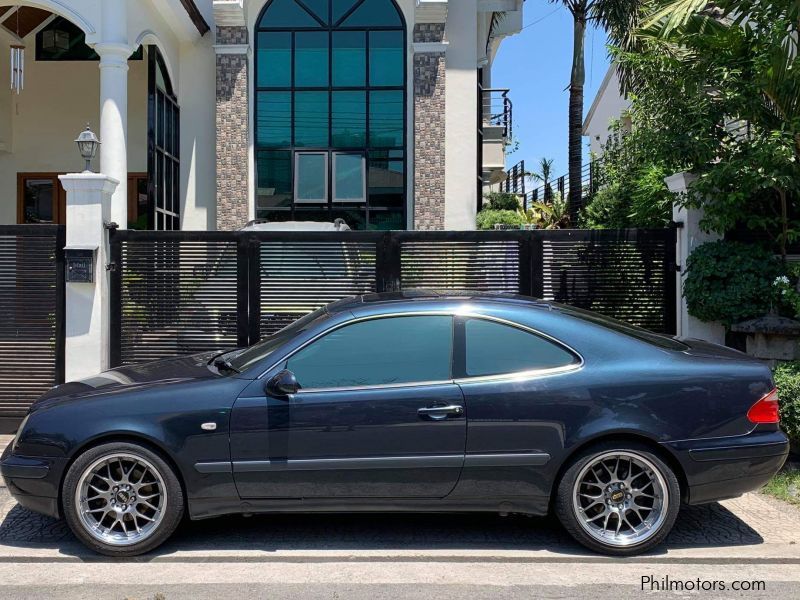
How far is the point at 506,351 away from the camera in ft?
16.1

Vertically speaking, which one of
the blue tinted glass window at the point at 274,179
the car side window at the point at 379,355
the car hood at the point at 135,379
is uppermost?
the blue tinted glass window at the point at 274,179

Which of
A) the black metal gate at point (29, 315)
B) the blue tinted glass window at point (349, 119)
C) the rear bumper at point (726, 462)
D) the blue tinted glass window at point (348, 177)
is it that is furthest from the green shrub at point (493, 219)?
the rear bumper at point (726, 462)

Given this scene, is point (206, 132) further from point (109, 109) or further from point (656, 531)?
point (656, 531)

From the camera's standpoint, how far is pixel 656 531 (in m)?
4.73

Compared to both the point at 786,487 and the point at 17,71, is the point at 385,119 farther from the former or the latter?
the point at 786,487

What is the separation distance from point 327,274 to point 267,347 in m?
2.79

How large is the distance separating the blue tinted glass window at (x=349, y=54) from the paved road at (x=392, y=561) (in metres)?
10.7

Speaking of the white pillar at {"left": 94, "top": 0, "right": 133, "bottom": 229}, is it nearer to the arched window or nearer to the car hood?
the arched window

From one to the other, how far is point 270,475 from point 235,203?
409 inches

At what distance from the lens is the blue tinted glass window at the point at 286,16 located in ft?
47.4

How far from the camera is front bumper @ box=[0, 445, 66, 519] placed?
4.72m

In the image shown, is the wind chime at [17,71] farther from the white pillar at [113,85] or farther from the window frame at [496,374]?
the window frame at [496,374]

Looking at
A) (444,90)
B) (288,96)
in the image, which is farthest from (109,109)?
(444,90)

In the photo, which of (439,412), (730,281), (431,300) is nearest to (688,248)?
(730,281)
